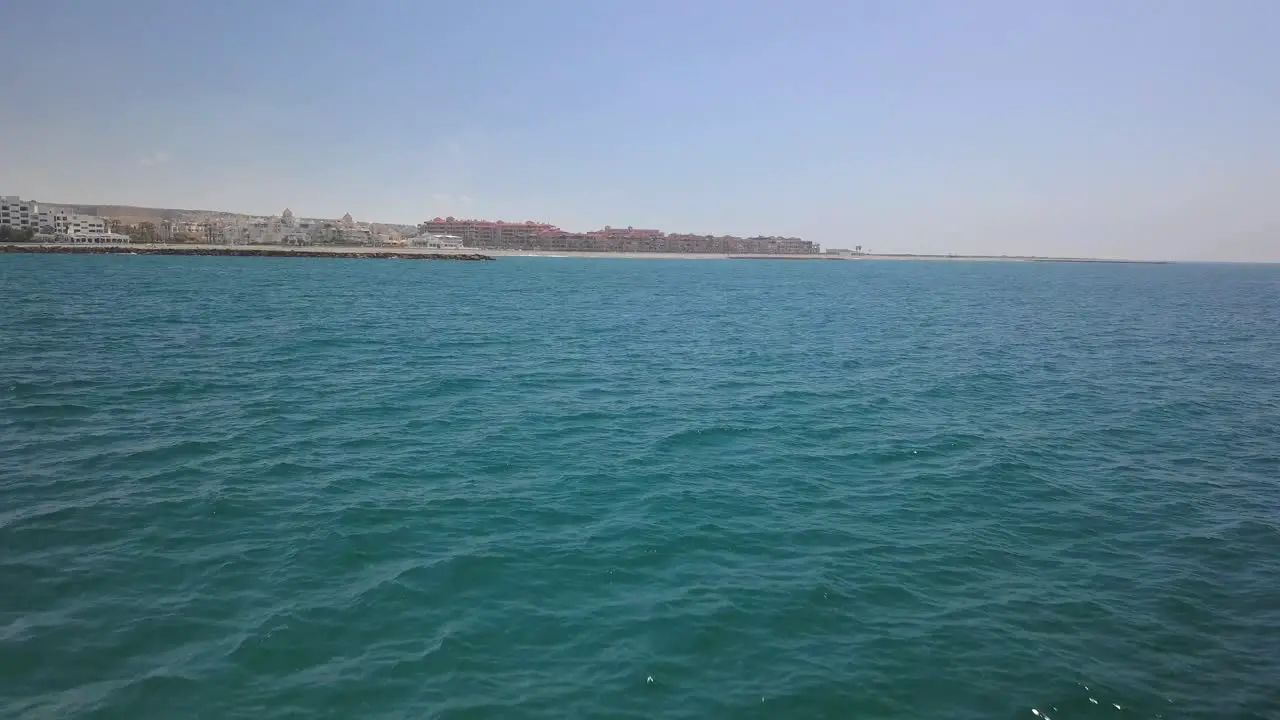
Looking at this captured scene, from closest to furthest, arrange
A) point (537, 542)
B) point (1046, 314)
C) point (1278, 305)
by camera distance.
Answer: point (537, 542), point (1046, 314), point (1278, 305)

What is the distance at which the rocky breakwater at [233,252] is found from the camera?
476 ft

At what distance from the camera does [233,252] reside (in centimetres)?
16562

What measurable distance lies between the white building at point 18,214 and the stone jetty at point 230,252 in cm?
4279

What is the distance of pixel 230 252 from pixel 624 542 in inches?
7042

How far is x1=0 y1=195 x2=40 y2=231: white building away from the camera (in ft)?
589

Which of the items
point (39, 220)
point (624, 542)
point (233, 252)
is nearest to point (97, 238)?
point (39, 220)

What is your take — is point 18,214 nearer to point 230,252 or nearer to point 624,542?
point 230,252

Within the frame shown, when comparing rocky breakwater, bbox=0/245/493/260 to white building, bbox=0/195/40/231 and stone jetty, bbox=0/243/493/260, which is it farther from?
white building, bbox=0/195/40/231

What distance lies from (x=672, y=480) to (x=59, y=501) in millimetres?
12768

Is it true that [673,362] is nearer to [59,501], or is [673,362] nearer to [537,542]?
[537,542]

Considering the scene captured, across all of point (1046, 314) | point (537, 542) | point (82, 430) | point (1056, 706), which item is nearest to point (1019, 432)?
point (1056, 706)

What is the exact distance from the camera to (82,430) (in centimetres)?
1978

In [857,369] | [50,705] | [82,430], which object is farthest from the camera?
[857,369]

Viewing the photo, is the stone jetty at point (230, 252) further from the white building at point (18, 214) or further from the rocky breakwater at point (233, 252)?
the white building at point (18, 214)
